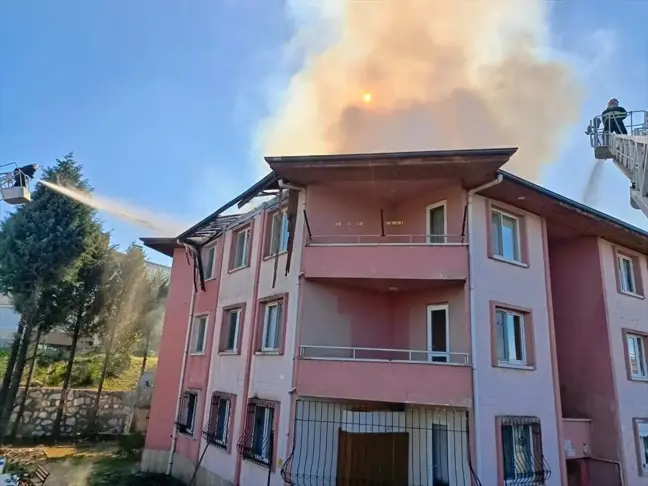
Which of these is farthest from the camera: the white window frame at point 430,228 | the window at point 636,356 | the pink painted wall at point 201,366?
the pink painted wall at point 201,366

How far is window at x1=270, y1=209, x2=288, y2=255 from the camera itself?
14070mm

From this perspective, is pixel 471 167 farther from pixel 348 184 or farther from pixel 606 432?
pixel 606 432

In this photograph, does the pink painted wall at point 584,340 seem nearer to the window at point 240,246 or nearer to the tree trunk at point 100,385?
the window at point 240,246

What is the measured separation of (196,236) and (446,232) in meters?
11.1

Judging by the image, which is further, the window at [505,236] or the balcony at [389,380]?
the window at [505,236]

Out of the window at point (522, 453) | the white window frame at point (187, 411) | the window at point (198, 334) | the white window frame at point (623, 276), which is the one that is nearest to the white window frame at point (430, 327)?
the window at point (522, 453)

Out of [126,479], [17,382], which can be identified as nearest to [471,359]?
[126,479]

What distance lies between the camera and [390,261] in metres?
11.9

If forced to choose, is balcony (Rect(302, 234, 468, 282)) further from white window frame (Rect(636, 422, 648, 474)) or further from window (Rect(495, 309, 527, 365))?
white window frame (Rect(636, 422, 648, 474))

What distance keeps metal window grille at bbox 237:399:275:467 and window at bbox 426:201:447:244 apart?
21.8ft

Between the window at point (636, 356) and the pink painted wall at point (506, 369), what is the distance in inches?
189

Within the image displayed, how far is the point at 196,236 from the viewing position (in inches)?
747

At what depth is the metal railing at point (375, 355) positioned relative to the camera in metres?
11.2

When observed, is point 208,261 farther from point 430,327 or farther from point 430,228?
point 430,327
